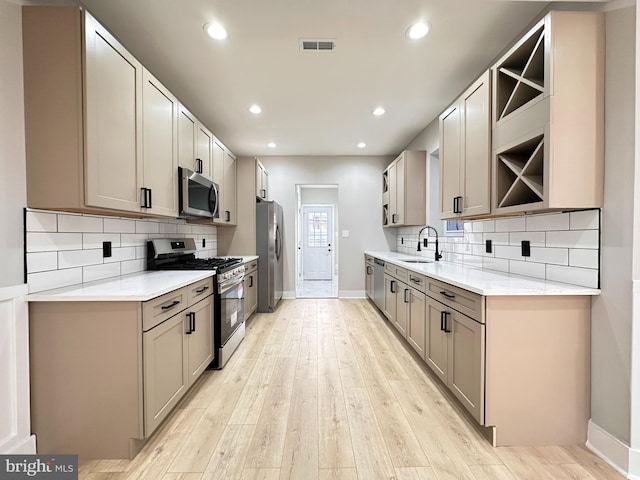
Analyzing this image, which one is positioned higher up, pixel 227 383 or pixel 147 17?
pixel 147 17

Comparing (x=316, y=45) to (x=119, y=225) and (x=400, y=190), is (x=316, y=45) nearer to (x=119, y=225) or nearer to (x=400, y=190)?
(x=119, y=225)

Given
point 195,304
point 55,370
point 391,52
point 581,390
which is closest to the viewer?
point 55,370

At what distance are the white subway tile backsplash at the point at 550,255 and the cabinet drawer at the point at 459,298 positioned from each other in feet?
2.01

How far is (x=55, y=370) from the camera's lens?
158cm

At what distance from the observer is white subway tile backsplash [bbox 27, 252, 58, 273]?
5.30 feet

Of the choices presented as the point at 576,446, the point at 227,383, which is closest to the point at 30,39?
the point at 227,383

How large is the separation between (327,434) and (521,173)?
1.97m

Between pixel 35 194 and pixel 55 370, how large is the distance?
0.92 meters

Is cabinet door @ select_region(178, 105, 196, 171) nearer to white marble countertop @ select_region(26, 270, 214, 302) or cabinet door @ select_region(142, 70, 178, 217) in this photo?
cabinet door @ select_region(142, 70, 178, 217)

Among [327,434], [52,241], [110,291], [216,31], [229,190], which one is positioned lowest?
[327,434]

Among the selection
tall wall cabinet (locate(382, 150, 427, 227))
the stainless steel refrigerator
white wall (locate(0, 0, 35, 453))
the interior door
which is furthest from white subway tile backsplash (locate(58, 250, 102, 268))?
the interior door

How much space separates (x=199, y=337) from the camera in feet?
7.73

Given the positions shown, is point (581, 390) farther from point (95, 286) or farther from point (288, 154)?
point (288, 154)

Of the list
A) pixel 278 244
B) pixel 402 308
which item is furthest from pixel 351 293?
pixel 402 308
